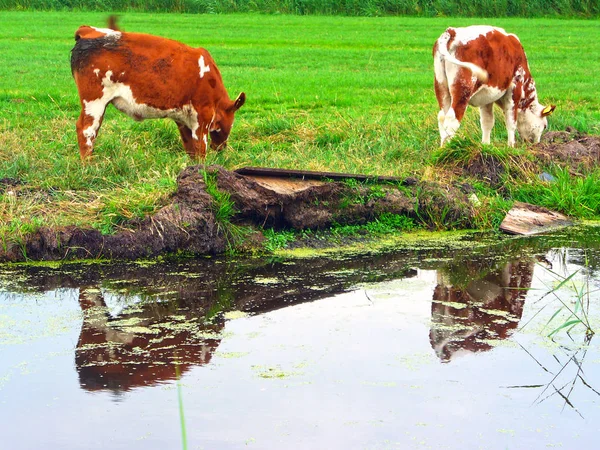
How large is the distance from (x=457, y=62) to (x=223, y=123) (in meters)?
2.64

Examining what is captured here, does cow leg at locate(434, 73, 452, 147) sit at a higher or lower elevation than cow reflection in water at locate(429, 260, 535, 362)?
higher

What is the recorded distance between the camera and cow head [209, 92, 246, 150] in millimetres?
10734

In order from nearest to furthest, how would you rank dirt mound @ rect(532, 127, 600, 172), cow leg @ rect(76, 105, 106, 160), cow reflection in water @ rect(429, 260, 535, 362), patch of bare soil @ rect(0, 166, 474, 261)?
cow reflection in water @ rect(429, 260, 535, 362) → patch of bare soil @ rect(0, 166, 474, 261) → cow leg @ rect(76, 105, 106, 160) → dirt mound @ rect(532, 127, 600, 172)

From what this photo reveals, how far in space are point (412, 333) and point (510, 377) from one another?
2.80 feet

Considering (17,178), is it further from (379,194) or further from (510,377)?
(510,377)

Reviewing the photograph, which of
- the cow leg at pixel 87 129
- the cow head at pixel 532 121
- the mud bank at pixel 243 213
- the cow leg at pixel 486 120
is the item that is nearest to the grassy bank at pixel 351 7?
the cow head at pixel 532 121

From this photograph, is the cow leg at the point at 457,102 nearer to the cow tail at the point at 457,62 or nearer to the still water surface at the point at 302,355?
the cow tail at the point at 457,62

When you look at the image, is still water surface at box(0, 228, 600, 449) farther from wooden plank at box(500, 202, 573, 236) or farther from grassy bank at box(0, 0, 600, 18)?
grassy bank at box(0, 0, 600, 18)

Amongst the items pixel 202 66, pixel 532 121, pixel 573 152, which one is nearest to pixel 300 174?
pixel 202 66

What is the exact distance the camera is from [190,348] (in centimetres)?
578

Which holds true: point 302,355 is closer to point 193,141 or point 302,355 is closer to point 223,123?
point 193,141

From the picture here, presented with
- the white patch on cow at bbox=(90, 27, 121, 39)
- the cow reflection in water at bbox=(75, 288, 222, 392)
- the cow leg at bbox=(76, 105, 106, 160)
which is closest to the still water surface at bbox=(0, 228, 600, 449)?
the cow reflection in water at bbox=(75, 288, 222, 392)

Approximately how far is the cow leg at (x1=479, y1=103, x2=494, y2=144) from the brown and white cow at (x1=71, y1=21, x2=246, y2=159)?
124 inches

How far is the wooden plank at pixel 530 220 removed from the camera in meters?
8.95
